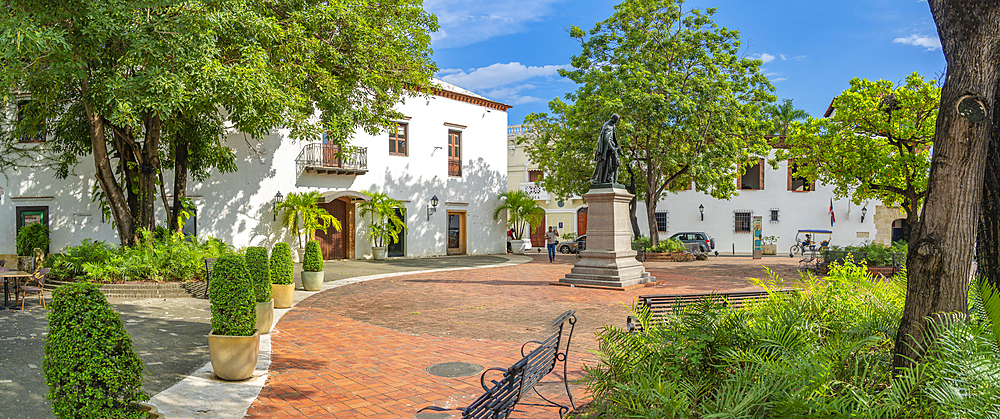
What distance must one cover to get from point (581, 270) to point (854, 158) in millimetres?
8932

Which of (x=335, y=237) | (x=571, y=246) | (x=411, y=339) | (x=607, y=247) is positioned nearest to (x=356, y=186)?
(x=335, y=237)

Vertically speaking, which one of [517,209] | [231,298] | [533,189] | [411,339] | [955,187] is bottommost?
[411,339]

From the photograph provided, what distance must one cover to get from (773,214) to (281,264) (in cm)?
2939

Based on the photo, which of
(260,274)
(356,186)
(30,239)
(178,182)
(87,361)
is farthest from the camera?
(356,186)

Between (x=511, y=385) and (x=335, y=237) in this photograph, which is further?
(x=335, y=237)

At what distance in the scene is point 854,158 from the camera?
1638cm

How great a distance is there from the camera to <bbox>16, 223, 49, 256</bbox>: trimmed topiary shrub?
16592 mm

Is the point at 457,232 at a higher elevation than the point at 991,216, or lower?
lower

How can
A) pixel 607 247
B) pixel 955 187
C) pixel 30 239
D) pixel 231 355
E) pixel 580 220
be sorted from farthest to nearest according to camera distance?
1. pixel 580 220
2. pixel 30 239
3. pixel 607 247
4. pixel 231 355
5. pixel 955 187

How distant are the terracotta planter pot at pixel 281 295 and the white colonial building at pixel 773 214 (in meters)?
21.7

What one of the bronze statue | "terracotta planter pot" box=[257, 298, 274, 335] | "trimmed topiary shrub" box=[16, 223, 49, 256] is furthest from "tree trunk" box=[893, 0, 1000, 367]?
"trimmed topiary shrub" box=[16, 223, 49, 256]

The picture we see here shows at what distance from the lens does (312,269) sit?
41.2 ft

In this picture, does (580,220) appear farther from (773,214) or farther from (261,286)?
(261,286)

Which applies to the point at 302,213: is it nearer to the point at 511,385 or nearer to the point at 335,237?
the point at 335,237
